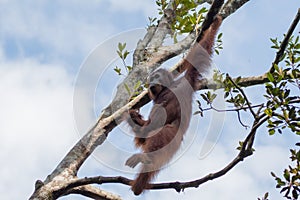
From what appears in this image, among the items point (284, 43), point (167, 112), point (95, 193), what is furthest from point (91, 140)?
point (284, 43)

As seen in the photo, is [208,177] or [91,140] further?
[91,140]

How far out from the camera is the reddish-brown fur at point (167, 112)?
13.5ft

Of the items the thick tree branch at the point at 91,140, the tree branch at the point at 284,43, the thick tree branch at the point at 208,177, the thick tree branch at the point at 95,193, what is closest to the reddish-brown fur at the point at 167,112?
the thick tree branch at the point at 91,140

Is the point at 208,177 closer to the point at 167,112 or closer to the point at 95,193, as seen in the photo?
the point at 95,193

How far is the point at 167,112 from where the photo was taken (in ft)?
14.9

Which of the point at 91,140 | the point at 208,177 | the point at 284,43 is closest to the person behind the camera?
the point at 208,177

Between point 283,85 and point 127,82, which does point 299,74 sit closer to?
point 283,85

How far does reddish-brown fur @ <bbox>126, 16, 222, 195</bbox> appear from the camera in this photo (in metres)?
4.12

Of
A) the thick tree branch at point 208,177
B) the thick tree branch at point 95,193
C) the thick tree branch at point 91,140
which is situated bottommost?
the thick tree branch at point 208,177

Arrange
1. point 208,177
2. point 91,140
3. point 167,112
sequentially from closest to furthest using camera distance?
point 208,177, point 91,140, point 167,112

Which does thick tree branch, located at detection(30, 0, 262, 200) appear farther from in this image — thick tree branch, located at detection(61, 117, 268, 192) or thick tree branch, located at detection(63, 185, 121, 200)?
thick tree branch, located at detection(61, 117, 268, 192)

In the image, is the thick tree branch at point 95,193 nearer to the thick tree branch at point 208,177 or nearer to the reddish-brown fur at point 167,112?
the reddish-brown fur at point 167,112

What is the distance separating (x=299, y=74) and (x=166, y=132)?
154 cm

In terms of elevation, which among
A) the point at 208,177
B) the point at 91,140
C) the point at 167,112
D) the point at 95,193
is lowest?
the point at 208,177
